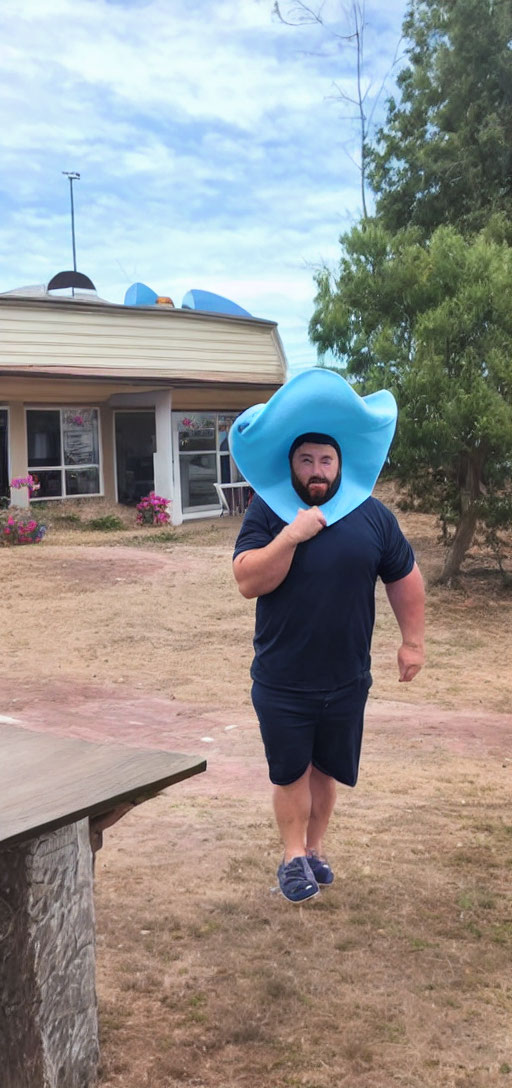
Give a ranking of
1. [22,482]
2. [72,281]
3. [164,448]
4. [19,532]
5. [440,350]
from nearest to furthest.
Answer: [440,350] < [19,532] < [22,482] < [164,448] < [72,281]

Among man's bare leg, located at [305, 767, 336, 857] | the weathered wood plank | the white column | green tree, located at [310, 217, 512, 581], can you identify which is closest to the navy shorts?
man's bare leg, located at [305, 767, 336, 857]

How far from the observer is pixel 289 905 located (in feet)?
11.6

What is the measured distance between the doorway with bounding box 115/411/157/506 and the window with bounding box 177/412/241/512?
627 mm

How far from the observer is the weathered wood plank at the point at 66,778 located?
6.66ft

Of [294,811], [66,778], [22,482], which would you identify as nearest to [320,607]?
[294,811]

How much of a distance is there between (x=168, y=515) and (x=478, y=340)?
8.52 metres

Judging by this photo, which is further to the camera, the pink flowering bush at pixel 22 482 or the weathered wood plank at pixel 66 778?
the pink flowering bush at pixel 22 482

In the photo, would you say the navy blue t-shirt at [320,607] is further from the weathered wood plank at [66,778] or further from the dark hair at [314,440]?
the weathered wood plank at [66,778]

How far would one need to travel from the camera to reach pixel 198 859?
3951 mm

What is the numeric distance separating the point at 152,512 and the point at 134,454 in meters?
1.84

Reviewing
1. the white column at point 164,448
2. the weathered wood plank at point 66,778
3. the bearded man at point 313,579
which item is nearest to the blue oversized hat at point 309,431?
the bearded man at point 313,579

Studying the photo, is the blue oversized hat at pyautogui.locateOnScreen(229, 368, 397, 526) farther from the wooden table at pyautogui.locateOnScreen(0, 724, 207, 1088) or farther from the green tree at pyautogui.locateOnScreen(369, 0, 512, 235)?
the green tree at pyautogui.locateOnScreen(369, 0, 512, 235)

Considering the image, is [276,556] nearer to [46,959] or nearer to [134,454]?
[46,959]

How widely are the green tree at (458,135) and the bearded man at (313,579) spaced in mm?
16651
